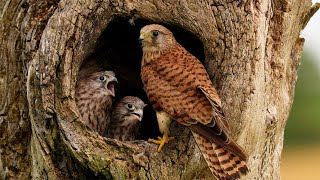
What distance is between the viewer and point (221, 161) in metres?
5.52

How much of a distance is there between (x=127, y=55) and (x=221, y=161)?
6.81 feet

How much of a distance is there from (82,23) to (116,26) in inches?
30.1

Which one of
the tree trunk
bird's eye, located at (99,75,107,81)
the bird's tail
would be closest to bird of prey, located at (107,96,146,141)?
bird's eye, located at (99,75,107,81)

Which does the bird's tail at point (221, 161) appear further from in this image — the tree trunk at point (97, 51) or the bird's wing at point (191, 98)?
the tree trunk at point (97, 51)

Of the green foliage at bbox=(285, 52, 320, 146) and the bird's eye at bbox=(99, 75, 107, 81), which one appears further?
the green foliage at bbox=(285, 52, 320, 146)

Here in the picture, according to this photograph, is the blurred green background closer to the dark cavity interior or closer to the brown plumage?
the dark cavity interior

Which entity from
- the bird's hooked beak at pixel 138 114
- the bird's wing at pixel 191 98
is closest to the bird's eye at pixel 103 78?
the bird's hooked beak at pixel 138 114

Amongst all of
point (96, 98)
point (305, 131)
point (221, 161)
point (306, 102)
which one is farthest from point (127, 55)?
point (306, 102)

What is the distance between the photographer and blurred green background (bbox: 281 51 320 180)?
13.1 meters

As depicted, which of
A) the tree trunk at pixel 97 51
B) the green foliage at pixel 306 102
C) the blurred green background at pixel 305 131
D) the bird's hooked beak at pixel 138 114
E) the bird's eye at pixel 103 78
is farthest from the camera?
the green foliage at pixel 306 102

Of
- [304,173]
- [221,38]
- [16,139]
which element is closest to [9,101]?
[16,139]

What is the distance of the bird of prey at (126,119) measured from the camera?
22.5 feet

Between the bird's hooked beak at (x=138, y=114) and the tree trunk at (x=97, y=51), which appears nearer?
the tree trunk at (x=97, y=51)

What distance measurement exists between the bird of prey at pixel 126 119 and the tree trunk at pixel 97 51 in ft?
1.77
